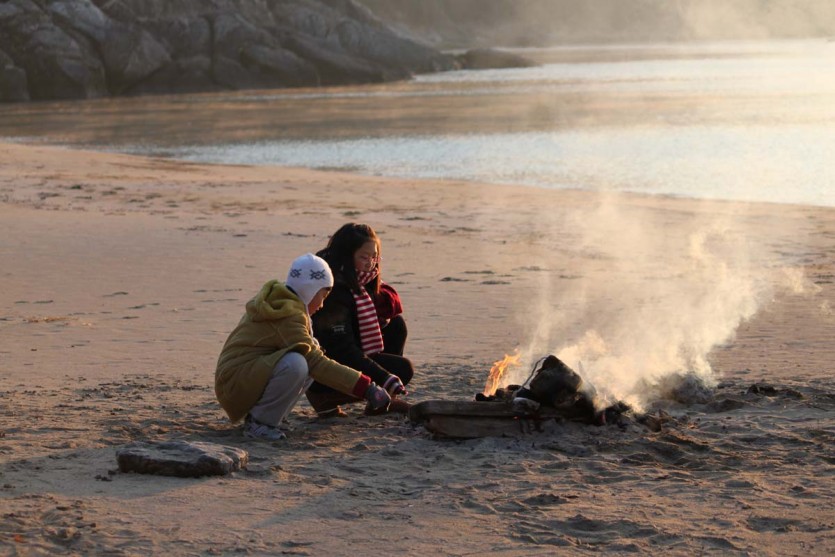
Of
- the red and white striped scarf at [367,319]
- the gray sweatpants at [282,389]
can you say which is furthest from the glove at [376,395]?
the red and white striped scarf at [367,319]

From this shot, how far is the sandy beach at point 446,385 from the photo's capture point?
478 cm

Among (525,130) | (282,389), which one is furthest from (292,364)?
(525,130)

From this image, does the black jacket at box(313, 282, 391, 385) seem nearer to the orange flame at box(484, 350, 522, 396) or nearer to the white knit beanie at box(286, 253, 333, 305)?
the white knit beanie at box(286, 253, 333, 305)

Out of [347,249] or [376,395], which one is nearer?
[376,395]

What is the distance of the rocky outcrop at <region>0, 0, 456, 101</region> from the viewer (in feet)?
178

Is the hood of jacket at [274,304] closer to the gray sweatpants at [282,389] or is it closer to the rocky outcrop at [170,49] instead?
the gray sweatpants at [282,389]

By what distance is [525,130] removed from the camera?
3384 centimetres

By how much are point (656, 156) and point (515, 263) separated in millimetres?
14681

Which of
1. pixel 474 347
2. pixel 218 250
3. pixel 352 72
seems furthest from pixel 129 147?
pixel 352 72

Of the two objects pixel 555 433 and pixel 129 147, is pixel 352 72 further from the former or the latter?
pixel 555 433

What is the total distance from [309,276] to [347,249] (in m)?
0.50

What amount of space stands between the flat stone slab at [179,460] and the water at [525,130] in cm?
1518

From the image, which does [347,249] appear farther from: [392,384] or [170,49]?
[170,49]

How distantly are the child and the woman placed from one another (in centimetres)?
33
